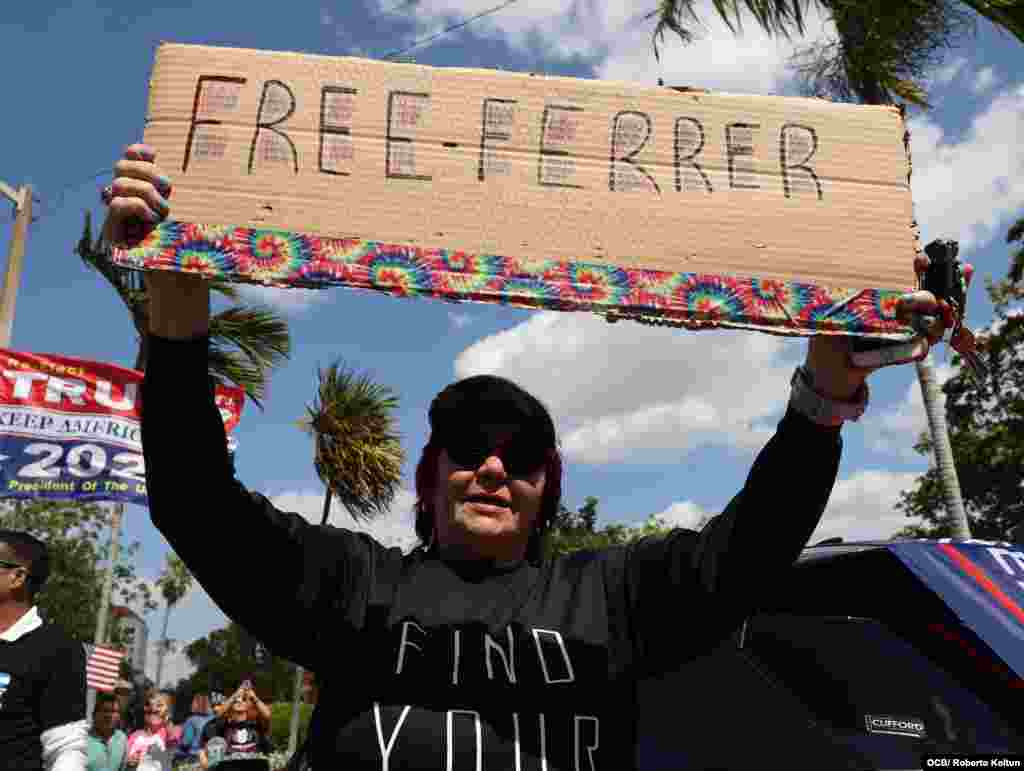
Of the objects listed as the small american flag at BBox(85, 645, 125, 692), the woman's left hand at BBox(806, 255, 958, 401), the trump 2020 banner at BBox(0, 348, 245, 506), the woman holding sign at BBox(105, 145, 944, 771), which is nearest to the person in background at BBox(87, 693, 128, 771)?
the trump 2020 banner at BBox(0, 348, 245, 506)

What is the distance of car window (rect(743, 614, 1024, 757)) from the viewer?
212 centimetres

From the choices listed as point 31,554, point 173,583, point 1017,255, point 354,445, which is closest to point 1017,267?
point 1017,255

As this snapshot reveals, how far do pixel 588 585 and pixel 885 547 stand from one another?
0.97 meters

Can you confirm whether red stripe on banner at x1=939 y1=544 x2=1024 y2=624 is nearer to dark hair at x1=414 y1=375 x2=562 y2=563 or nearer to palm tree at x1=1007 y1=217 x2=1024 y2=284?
dark hair at x1=414 y1=375 x2=562 y2=563

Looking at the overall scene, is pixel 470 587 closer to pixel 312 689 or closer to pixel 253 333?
pixel 312 689

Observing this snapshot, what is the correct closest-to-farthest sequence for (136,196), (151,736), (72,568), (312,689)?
(136,196) → (312,689) → (151,736) → (72,568)

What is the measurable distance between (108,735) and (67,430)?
2.78 m

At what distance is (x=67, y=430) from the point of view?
890cm

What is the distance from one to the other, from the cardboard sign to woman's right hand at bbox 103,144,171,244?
0.02 metres

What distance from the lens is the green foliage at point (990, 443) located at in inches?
755

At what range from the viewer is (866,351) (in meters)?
1.68

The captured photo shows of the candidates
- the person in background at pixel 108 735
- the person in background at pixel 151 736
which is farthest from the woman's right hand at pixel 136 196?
the person in background at pixel 151 736

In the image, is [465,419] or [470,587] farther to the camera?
[465,419]

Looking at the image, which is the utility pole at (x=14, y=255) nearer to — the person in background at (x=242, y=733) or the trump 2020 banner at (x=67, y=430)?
the trump 2020 banner at (x=67, y=430)
